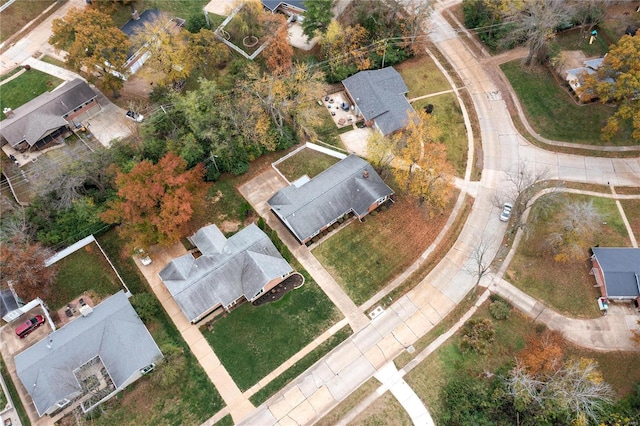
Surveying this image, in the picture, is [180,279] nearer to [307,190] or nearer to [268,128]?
[307,190]

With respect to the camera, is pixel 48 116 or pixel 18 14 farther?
pixel 18 14

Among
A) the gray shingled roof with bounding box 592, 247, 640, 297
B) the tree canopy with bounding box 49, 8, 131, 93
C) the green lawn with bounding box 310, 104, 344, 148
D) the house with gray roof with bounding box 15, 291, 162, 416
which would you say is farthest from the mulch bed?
the tree canopy with bounding box 49, 8, 131, 93

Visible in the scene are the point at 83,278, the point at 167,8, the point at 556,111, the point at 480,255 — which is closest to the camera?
the point at 83,278

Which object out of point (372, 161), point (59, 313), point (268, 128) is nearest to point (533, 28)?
point (372, 161)

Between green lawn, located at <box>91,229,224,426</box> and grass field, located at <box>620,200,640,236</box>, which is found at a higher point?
green lawn, located at <box>91,229,224,426</box>

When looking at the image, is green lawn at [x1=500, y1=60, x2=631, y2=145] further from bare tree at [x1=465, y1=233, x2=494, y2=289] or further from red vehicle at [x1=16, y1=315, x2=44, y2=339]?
red vehicle at [x1=16, y1=315, x2=44, y2=339]

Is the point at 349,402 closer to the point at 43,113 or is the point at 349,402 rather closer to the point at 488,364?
the point at 488,364

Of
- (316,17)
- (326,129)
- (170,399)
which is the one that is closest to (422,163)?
(326,129)

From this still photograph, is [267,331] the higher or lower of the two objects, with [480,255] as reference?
higher
